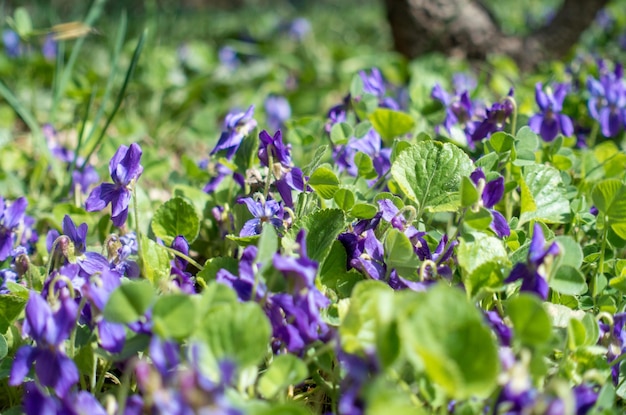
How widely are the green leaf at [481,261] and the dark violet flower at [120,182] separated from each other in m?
0.65

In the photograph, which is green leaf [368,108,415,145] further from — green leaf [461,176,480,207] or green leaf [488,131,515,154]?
green leaf [461,176,480,207]

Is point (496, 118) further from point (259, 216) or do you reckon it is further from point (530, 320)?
point (530, 320)

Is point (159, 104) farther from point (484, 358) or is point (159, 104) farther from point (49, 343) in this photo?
point (484, 358)

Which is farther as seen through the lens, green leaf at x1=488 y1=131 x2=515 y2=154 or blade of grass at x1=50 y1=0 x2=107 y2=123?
blade of grass at x1=50 y1=0 x2=107 y2=123

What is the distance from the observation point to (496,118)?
6.24ft

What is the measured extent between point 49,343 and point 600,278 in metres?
1.08

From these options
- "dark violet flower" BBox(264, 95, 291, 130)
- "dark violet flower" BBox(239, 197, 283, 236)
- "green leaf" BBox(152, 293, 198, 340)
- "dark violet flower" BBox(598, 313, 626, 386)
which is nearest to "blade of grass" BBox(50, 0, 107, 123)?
"dark violet flower" BBox(264, 95, 291, 130)

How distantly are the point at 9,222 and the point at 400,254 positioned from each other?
937mm

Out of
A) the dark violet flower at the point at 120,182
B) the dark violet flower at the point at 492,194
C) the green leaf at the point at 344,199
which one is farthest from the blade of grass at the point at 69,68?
the dark violet flower at the point at 492,194

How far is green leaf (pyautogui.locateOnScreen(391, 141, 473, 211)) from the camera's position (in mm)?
1578

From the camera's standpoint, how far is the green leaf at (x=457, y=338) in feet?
3.04

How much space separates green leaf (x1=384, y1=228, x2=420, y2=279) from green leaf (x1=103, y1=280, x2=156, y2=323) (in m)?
0.46

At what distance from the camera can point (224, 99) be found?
4.09m

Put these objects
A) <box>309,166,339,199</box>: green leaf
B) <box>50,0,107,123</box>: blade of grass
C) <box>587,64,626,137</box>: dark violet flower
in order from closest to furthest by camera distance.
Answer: <box>309,166,339,199</box>: green leaf → <box>587,64,626,137</box>: dark violet flower → <box>50,0,107,123</box>: blade of grass
